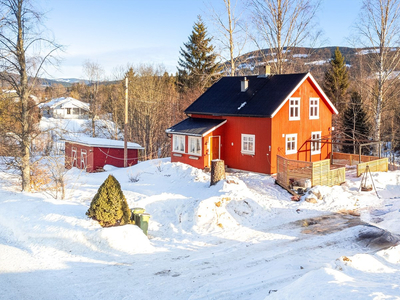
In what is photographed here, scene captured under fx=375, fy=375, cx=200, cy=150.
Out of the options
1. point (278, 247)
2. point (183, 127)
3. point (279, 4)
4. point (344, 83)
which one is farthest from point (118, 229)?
→ point (344, 83)

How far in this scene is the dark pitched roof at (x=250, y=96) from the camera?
76.2 ft

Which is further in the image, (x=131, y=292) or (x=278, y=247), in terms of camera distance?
(x=278, y=247)

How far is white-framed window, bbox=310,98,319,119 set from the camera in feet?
83.6

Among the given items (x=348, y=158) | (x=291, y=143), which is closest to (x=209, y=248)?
(x=291, y=143)

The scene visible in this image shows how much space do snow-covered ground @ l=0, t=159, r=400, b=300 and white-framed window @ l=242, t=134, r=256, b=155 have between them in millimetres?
5384

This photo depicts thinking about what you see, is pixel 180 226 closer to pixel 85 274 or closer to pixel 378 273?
A: pixel 85 274

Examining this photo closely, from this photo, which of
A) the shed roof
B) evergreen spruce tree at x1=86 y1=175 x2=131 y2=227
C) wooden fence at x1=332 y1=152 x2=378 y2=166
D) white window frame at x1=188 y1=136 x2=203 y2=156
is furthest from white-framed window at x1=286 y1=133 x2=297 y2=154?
evergreen spruce tree at x1=86 y1=175 x2=131 y2=227

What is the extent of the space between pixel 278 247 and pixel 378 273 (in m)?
3.44

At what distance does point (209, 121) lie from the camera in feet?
84.6

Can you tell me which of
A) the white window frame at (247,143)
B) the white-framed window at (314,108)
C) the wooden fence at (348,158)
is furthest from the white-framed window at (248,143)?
the wooden fence at (348,158)

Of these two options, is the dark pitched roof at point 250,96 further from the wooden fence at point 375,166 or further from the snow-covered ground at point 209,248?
the snow-covered ground at point 209,248

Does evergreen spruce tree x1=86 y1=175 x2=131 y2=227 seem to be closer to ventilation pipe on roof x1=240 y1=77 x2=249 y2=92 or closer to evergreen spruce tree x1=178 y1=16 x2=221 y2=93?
ventilation pipe on roof x1=240 y1=77 x2=249 y2=92

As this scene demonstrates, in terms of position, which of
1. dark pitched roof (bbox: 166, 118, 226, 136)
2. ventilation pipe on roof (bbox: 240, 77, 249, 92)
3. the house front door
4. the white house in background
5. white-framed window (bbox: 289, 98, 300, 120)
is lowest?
the house front door

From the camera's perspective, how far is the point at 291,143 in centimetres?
2403
